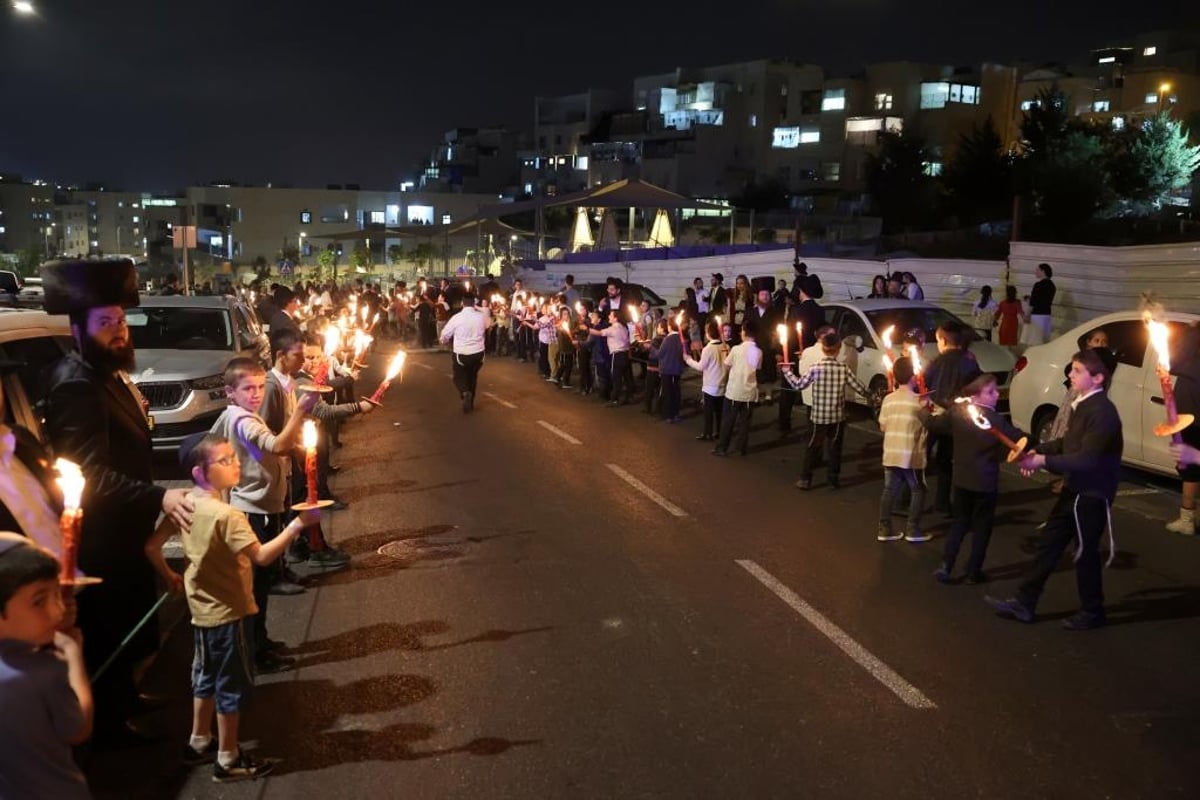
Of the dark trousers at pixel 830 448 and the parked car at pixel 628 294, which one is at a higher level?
the parked car at pixel 628 294

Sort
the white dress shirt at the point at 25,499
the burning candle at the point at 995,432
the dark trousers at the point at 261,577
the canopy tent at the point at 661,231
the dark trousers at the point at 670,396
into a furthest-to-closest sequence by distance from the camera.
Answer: the canopy tent at the point at 661,231, the dark trousers at the point at 670,396, the burning candle at the point at 995,432, the dark trousers at the point at 261,577, the white dress shirt at the point at 25,499

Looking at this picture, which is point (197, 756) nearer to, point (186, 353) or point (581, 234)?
point (186, 353)

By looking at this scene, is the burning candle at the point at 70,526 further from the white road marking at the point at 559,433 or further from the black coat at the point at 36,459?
the white road marking at the point at 559,433

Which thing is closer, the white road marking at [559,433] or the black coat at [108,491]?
the black coat at [108,491]

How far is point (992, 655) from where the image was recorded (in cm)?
599

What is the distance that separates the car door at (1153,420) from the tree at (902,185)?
1561 inches

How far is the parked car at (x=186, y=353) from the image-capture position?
10539mm

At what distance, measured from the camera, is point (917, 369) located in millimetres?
8195

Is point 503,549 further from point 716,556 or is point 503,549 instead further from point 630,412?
point 630,412

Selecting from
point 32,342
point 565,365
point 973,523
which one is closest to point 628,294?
point 565,365

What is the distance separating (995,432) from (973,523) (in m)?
0.88

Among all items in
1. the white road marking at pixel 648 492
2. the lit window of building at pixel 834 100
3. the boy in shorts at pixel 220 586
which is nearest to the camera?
the boy in shorts at pixel 220 586

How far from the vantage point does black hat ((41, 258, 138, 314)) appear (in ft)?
14.9

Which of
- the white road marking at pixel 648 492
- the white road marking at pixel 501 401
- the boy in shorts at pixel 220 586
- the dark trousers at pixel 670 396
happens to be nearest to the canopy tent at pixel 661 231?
the white road marking at pixel 501 401
